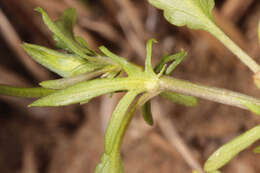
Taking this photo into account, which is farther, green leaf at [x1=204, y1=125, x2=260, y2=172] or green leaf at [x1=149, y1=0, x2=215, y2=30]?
green leaf at [x1=149, y1=0, x2=215, y2=30]

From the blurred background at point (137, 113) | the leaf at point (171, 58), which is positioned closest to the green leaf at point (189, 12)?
the leaf at point (171, 58)

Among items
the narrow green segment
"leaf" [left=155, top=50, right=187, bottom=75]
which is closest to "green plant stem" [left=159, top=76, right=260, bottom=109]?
"leaf" [left=155, top=50, right=187, bottom=75]

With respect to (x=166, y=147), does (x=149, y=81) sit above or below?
below

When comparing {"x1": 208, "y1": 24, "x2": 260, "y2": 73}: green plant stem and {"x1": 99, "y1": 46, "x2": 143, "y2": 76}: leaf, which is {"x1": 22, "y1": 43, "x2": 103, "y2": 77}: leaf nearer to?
{"x1": 99, "y1": 46, "x2": 143, "y2": 76}: leaf

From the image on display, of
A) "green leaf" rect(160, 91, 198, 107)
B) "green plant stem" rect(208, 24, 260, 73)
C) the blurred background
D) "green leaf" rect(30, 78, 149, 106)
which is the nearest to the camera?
Answer: "green leaf" rect(30, 78, 149, 106)

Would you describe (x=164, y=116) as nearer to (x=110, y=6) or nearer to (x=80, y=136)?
(x=80, y=136)

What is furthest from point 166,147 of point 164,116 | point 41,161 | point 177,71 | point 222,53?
point 41,161
